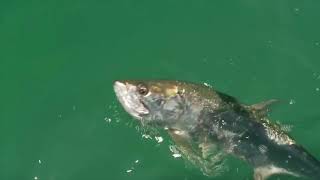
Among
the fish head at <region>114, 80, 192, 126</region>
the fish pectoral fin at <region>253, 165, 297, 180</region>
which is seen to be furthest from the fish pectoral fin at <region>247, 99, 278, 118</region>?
the fish head at <region>114, 80, 192, 126</region>

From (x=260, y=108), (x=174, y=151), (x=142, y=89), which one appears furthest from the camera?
(x=174, y=151)

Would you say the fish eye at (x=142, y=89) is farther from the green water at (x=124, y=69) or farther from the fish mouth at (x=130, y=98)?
the green water at (x=124, y=69)

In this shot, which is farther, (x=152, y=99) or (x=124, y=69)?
(x=124, y=69)

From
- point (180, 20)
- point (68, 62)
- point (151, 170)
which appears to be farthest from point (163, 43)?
point (151, 170)

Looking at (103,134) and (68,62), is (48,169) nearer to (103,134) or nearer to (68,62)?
(103,134)

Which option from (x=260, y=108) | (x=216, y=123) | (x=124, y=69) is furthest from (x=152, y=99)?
(x=124, y=69)

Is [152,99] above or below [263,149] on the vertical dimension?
above

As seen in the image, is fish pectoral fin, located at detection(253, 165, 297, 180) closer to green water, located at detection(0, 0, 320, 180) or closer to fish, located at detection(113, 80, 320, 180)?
fish, located at detection(113, 80, 320, 180)

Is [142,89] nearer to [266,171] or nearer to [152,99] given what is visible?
[152,99]
